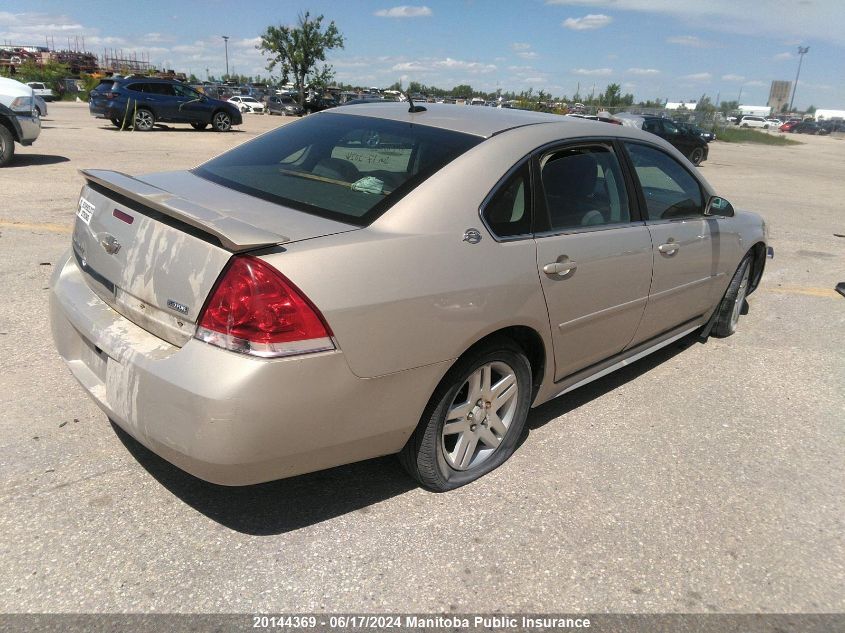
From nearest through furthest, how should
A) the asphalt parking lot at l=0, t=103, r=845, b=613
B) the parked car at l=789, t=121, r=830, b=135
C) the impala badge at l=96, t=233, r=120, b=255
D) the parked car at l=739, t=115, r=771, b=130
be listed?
the asphalt parking lot at l=0, t=103, r=845, b=613 → the impala badge at l=96, t=233, r=120, b=255 → the parked car at l=789, t=121, r=830, b=135 → the parked car at l=739, t=115, r=771, b=130

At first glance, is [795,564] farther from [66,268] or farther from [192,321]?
[66,268]

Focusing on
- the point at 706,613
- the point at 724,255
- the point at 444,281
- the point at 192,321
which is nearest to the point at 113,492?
the point at 192,321

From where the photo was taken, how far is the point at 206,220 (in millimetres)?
2223

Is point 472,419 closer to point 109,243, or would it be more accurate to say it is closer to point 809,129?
point 109,243

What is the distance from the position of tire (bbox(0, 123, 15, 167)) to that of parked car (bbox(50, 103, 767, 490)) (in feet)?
32.8

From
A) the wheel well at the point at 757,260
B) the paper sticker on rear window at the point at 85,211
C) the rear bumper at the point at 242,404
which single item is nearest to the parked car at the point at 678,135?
the wheel well at the point at 757,260

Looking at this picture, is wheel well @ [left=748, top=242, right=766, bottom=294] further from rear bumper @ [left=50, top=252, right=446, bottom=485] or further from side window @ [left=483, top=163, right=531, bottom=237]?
rear bumper @ [left=50, top=252, right=446, bottom=485]

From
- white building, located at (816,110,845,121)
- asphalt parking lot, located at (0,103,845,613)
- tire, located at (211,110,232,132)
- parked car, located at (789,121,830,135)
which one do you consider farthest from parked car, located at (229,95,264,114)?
white building, located at (816,110,845,121)

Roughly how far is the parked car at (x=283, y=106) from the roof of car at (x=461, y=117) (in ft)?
142

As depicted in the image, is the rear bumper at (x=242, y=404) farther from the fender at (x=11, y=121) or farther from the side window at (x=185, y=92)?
the side window at (x=185, y=92)

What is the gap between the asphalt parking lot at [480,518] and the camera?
234cm

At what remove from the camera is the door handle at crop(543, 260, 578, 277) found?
296 cm

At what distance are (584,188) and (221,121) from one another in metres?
Answer: 22.4

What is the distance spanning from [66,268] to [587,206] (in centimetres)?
253
